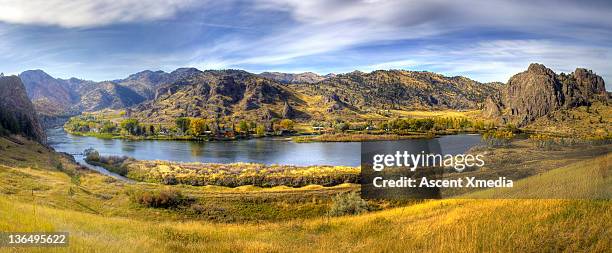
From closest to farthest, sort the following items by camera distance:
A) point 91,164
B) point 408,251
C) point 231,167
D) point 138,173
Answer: point 408,251 < point 138,173 < point 231,167 < point 91,164

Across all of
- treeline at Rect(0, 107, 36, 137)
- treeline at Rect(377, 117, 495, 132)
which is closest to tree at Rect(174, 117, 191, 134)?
treeline at Rect(0, 107, 36, 137)

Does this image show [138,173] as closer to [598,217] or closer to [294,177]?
[294,177]

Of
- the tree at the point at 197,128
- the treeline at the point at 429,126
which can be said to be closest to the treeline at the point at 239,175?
the tree at the point at 197,128

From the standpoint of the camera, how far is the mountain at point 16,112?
99312 millimetres

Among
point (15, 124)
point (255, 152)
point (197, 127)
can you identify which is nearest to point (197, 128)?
point (197, 127)

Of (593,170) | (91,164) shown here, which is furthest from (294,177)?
(593,170)

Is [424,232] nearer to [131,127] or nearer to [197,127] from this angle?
[197,127]

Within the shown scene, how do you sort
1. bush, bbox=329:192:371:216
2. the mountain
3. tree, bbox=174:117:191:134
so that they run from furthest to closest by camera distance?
tree, bbox=174:117:191:134, the mountain, bush, bbox=329:192:371:216

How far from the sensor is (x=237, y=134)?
566 feet

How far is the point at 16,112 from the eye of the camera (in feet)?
372

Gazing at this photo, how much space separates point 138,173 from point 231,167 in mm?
16509

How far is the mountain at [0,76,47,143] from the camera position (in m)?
99.3

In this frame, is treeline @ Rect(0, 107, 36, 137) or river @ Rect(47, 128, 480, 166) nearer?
treeline @ Rect(0, 107, 36, 137)

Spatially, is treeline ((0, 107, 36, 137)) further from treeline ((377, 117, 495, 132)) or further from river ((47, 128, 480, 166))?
treeline ((377, 117, 495, 132))
